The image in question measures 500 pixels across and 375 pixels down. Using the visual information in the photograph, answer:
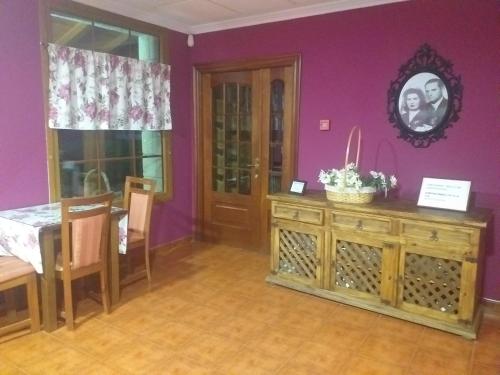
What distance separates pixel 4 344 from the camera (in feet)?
8.13

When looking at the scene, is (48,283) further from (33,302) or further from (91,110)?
(91,110)

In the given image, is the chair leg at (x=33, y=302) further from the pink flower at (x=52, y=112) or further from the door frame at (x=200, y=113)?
the door frame at (x=200, y=113)

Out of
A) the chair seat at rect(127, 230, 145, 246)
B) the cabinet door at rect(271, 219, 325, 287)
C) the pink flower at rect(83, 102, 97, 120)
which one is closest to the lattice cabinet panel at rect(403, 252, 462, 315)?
the cabinet door at rect(271, 219, 325, 287)

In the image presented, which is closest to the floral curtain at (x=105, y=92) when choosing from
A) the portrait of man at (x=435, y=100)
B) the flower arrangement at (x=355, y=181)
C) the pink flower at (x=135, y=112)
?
the pink flower at (x=135, y=112)

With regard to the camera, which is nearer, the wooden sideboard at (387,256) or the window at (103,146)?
the wooden sideboard at (387,256)

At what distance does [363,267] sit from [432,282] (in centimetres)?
49

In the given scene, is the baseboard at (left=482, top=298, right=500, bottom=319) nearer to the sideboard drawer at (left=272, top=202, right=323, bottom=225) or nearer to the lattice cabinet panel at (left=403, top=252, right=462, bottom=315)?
the lattice cabinet panel at (left=403, top=252, right=462, bottom=315)

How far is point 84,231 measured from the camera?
2623 mm

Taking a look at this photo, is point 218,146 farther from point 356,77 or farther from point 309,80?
point 356,77

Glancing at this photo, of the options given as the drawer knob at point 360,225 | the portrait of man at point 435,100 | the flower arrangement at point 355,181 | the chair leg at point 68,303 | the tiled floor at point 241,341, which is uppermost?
the portrait of man at point 435,100

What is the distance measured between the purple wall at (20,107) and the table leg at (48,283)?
2.34 feet

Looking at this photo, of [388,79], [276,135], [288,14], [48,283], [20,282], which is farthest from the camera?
[276,135]

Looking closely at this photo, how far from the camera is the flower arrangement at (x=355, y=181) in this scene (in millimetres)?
3018

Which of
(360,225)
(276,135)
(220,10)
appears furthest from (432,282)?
(220,10)
